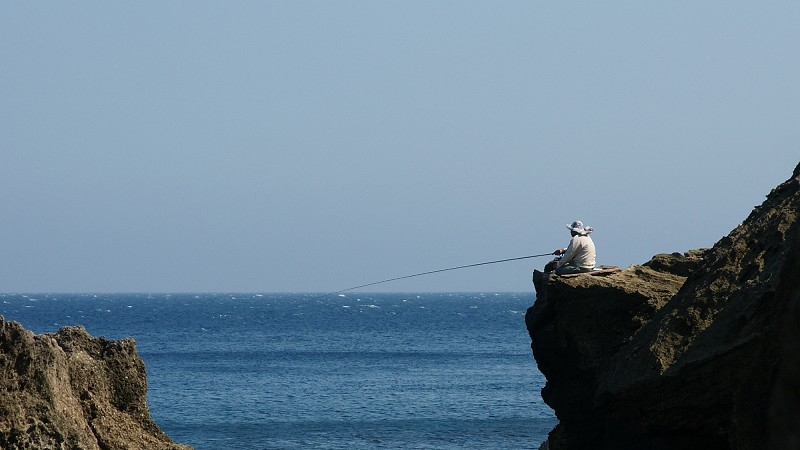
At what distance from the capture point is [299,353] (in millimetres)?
74438

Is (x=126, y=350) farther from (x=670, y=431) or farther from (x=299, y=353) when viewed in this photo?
(x=299, y=353)

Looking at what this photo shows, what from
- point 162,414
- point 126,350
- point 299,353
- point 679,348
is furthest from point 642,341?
point 299,353

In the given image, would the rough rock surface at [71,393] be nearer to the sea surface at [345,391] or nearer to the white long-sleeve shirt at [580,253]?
the white long-sleeve shirt at [580,253]

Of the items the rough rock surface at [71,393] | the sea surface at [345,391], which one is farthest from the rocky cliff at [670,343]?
the sea surface at [345,391]

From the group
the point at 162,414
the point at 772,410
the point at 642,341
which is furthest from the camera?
the point at 162,414

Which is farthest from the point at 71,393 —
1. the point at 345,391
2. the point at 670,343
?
the point at 345,391

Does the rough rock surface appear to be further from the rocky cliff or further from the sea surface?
the sea surface

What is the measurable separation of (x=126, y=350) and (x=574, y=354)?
19.5 ft

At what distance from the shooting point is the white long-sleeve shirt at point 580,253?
15367 mm

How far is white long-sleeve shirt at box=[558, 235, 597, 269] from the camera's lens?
15.4m

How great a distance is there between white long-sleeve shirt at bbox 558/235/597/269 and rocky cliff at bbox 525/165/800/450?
49 cm

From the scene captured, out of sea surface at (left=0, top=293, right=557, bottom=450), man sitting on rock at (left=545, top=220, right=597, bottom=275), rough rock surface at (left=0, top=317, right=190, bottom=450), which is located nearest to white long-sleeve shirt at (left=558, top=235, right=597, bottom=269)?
man sitting on rock at (left=545, top=220, right=597, bottom=275)

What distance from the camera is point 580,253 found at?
15422mm

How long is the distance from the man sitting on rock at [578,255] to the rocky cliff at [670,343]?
15.9 inches
